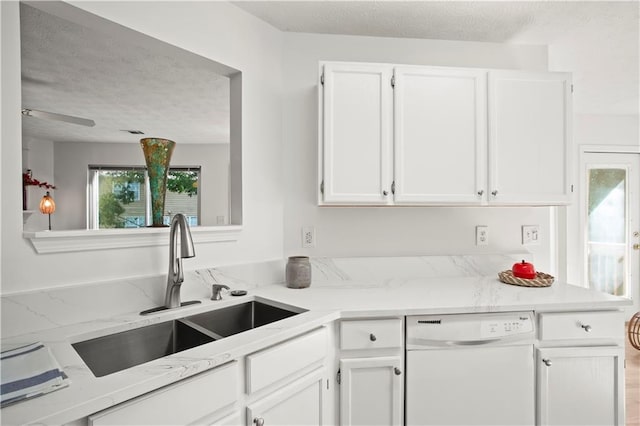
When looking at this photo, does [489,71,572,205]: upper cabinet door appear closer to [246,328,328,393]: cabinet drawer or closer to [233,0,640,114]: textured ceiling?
[233,0,640,114]: textured ceiling

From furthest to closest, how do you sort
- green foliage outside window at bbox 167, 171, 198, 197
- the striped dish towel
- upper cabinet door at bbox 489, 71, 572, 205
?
green foliage outside window at bbox 167, 171, 198, 197
upper cabinet door at bbox 489, 71, 572, 205
the striped dish towel

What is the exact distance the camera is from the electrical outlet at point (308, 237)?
6.77 feet

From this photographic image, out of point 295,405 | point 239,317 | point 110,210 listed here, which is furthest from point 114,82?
point 110,210

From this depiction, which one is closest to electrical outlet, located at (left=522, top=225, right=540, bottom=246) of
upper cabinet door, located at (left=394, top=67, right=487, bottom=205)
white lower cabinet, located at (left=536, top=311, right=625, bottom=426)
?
upper cabinet door, located at (left=394, top=67, right=487, bottom=205)

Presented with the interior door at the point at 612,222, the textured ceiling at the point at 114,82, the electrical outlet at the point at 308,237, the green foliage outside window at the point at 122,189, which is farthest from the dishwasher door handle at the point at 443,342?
the green foliage outside window at the point at 122,189

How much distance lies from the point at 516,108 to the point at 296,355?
5.59ft

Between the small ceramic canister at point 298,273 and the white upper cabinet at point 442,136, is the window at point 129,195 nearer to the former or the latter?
the small ceramic canister at point 298,273

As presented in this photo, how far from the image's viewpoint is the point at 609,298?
160 cm

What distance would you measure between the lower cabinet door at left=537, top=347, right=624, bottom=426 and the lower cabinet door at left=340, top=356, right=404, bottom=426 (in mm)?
669

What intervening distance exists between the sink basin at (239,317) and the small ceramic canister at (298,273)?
251 mm

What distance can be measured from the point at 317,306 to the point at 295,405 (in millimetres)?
382

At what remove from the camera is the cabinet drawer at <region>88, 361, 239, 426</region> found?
32.9 inches

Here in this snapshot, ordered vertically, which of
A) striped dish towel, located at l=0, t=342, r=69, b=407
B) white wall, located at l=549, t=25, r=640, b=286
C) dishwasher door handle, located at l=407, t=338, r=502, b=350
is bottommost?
dishwasher door handle, located at l=407, t=338, r=502, b=350

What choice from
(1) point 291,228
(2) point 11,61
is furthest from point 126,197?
(2) point 11,61
